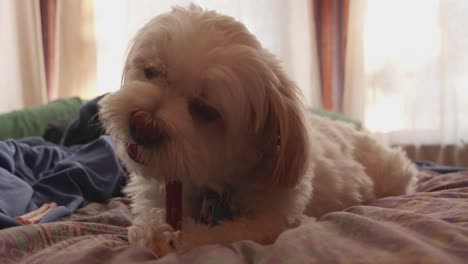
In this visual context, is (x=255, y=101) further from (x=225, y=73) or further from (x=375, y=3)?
(x=375, y=3)

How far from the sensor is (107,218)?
1.50 m

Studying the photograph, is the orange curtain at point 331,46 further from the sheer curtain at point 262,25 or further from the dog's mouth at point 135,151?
the dog's mouth at point 135,151

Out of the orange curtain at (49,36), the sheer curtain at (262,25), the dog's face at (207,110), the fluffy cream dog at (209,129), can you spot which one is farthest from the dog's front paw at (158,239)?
the orange curtain at (49,36)

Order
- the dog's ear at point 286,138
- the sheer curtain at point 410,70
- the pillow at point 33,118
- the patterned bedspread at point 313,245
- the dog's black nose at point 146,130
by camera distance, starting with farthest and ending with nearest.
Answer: the sheer curtain at point 410,70 → the pillow at point 33,118 → the dog's ear at point 286,138 → the dog's black nose at point 146,130 → the patterned bedspread at point 313,245

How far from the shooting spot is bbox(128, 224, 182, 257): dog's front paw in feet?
3.57

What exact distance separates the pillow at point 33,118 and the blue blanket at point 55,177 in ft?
1.65

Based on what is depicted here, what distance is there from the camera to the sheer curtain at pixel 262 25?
11.6ft

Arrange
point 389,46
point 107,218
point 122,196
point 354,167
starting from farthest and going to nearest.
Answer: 1. point 389,46
2. point 122,196
3. point 354,167
4. point 107,218

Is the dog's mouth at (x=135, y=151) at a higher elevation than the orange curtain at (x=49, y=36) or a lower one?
lower

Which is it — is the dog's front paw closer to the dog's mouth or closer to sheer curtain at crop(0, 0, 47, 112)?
the dog's mouth

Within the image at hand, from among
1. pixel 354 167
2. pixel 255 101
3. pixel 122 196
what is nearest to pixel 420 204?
pixel 354 167

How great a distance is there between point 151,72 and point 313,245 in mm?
584

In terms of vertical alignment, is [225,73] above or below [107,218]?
above

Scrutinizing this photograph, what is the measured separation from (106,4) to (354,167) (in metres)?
2.57
